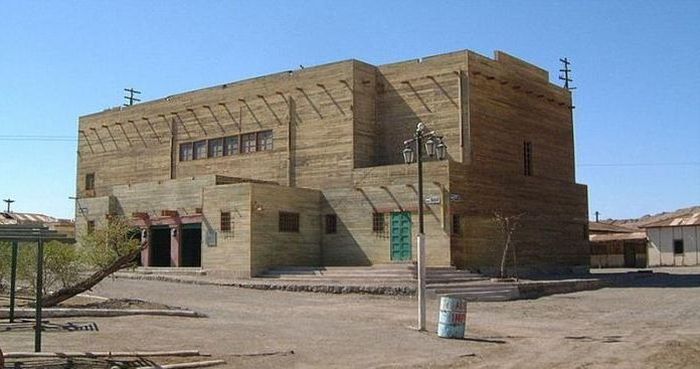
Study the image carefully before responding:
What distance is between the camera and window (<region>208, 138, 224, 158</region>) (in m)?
43.4

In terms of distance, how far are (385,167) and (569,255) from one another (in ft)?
39.9

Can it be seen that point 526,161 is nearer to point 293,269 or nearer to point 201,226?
point 293,269

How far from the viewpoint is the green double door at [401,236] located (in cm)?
3331

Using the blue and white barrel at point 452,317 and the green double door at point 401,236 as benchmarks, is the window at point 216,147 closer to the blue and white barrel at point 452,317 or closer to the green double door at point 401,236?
the green double door at point 401,236

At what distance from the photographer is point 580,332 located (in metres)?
17.0

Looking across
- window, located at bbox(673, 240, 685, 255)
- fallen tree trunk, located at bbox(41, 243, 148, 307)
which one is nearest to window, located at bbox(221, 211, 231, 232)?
fallen tree trunk, located at bbox(41, 243, 148, 307)

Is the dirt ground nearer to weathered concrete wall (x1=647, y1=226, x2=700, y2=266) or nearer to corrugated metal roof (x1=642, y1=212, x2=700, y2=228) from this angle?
corrugated metal roof (x1=642, y1=212, x2=700, y2=228)

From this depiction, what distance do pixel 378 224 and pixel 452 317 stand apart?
61.0ft

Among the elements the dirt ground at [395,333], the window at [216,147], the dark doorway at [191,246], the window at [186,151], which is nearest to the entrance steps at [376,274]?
the dirt ground at [395,333]

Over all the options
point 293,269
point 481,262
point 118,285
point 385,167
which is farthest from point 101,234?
point 481,262

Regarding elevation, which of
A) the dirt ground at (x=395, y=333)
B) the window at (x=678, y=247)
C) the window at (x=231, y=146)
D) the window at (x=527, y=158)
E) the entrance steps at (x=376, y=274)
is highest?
the window at (x=231, y=146)

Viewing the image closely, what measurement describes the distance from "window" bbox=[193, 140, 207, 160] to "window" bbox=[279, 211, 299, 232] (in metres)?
10.7

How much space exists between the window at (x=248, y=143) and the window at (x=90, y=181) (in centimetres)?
1452

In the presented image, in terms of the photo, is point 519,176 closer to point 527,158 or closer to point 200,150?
point 527,158
